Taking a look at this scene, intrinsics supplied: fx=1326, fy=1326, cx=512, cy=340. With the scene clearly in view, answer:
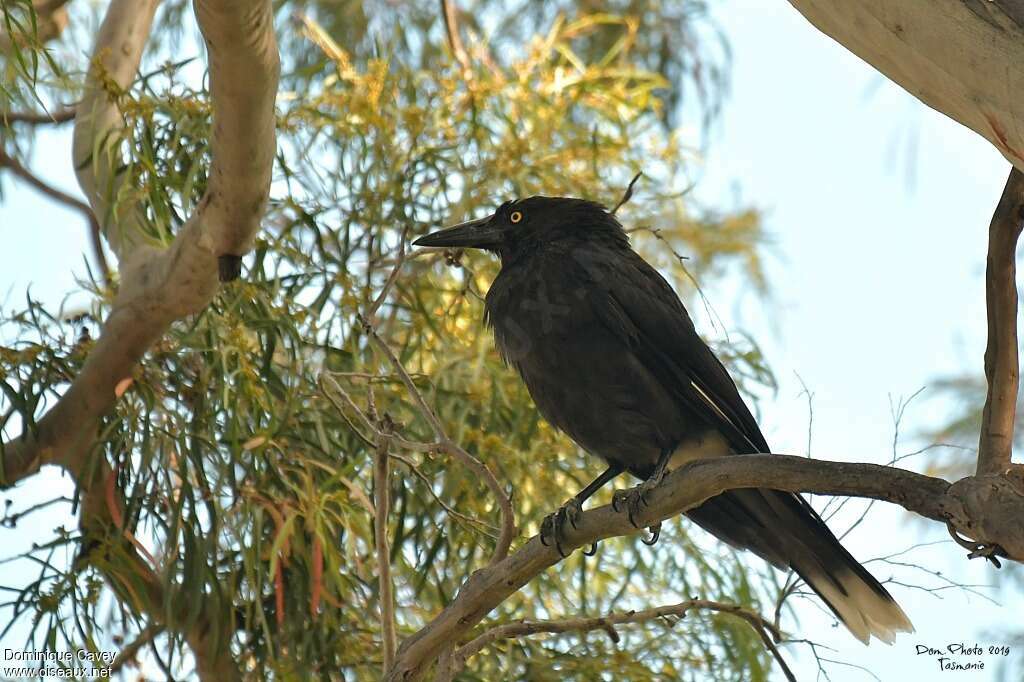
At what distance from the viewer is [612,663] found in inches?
133

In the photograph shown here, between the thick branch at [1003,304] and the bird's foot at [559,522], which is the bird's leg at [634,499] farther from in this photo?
the thick branch at [1003,304]

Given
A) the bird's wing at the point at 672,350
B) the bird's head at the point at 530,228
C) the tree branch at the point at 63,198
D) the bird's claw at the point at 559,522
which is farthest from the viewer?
the tree branch at the point at 63,198

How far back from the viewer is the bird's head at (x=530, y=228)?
3418mm

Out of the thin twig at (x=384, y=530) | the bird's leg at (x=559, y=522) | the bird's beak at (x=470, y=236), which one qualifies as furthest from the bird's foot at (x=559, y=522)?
the bird's beak at (x=470, y=236)

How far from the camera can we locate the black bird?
9.73 feet

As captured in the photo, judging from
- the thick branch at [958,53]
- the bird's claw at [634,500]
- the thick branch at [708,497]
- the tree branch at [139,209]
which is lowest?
the thick branch at [708,497]

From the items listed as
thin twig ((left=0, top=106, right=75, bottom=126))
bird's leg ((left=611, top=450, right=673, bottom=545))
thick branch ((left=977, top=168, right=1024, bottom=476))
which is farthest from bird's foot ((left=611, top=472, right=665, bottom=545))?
thin twig ((left=0, top=106, right=75, bottom=126))

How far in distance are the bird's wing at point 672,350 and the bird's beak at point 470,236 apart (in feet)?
1.19

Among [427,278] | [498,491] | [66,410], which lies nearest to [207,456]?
[66,410]

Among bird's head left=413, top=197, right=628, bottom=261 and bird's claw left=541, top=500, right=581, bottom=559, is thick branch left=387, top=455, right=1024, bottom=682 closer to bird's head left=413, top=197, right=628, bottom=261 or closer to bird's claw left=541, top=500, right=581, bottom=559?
bird's claw left=541, top=500, right=581, bottom=559

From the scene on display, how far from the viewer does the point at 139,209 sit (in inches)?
136

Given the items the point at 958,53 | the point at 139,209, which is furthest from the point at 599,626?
the point at 139,209

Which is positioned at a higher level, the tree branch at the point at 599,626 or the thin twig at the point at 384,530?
the thin twig at the point at 384,530

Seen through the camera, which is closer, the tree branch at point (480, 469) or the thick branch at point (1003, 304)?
the thick branch at point (1003, 304)
